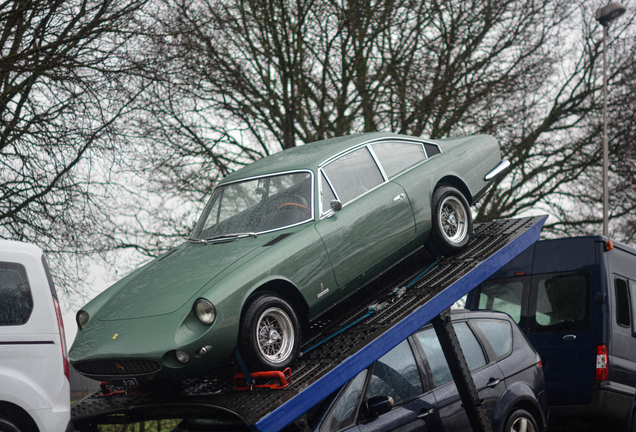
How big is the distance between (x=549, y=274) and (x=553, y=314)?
20.7 inches

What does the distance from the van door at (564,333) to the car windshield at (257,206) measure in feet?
12.7

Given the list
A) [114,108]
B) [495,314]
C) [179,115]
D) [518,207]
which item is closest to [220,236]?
[495,314]

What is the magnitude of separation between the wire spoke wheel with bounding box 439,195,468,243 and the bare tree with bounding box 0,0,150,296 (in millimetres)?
5164

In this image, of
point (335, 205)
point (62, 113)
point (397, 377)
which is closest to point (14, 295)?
point (335, 205)

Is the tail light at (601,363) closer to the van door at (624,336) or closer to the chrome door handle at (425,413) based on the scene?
the van door at (624,336)

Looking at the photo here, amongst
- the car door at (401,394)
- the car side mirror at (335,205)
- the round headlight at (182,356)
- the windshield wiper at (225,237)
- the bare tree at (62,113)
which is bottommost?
the car door at (401,394)

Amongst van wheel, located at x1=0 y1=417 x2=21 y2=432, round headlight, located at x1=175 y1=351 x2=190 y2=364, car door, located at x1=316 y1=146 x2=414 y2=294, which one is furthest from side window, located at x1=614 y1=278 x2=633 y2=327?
van wheel, located at x1=0 y1=417 x2=21 y2=432

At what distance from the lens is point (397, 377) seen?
526cm

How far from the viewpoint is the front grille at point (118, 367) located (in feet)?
15.6

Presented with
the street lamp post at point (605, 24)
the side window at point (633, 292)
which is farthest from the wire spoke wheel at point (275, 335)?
the street lamp post at point (605, 24)

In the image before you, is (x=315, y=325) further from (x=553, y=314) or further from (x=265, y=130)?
(x=265, y=130)

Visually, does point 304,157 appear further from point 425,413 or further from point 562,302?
point 562,302

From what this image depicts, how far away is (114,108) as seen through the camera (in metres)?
10.4

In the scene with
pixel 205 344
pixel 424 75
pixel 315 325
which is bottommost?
pixel 315 325
